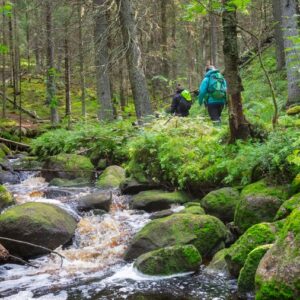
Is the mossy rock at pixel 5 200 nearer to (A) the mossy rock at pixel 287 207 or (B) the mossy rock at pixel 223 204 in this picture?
(B) the mossy rock at pixel 223 204

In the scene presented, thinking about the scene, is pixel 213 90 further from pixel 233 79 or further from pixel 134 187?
pixel 233 79

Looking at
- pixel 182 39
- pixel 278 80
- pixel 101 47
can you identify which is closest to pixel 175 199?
pixel 101 47

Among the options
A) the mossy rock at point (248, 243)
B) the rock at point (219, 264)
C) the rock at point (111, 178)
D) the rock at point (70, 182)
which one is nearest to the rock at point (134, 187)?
the rock at point (111, 178)

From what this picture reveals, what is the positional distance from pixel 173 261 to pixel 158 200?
308cm

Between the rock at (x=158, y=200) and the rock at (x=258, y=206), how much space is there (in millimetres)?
2436

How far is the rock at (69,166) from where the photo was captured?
40.9 ft

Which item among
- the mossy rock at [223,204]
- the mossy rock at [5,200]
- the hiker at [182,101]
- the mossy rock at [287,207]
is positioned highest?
the hiker at [182,101]

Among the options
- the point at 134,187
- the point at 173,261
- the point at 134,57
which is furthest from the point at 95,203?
the point at 134,57

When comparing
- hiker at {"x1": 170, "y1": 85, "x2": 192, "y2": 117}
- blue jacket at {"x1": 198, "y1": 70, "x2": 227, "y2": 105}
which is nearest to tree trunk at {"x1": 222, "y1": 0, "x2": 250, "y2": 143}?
blue jacket at {"x1": 198, "y1": 70, "x2": 227, "y2": 105}

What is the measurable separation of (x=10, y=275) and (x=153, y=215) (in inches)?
116

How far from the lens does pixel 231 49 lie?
7.55m

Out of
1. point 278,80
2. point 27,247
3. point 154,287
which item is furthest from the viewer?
point 278,80

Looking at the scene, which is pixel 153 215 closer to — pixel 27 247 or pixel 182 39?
pixel 27 247

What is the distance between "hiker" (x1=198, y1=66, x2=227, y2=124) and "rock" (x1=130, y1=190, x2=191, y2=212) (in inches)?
135
